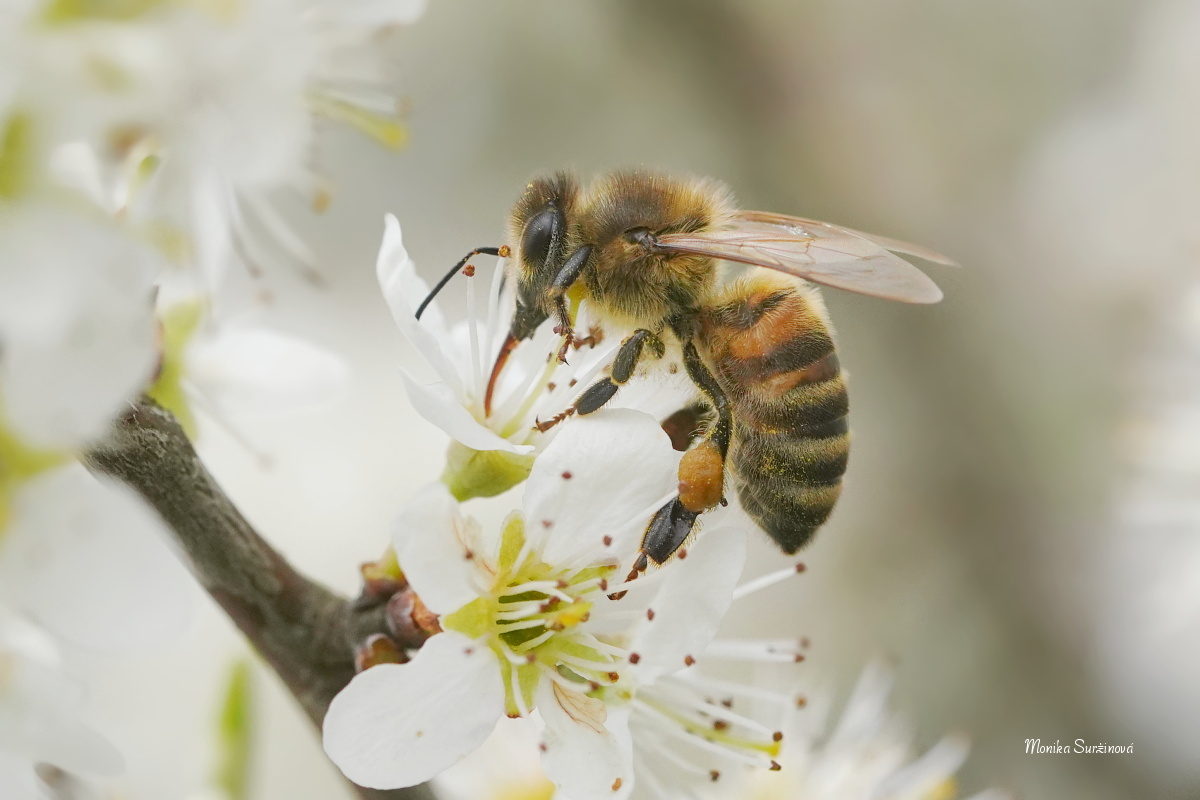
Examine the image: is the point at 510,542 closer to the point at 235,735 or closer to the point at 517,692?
the point at 517,692

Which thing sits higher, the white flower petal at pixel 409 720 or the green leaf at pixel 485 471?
the green leaf at pixel 485 471

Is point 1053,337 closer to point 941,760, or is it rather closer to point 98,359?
point 941,760

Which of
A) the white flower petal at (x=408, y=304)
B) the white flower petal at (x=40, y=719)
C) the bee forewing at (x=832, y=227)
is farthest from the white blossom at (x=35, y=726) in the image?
the bee forewing at (x=832, y=227)

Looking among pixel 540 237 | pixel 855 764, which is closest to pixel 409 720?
pixel 540 237

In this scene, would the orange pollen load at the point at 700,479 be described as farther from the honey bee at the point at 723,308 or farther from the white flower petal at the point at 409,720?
the white flower petal at the point at 409,720

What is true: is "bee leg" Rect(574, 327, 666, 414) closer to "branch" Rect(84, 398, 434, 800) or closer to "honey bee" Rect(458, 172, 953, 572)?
"honey bee" Rect(458, 172, 953, 572)

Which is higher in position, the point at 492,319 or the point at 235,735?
the point at 492,319

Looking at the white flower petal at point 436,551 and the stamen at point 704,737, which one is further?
the stamen at point 704,737
